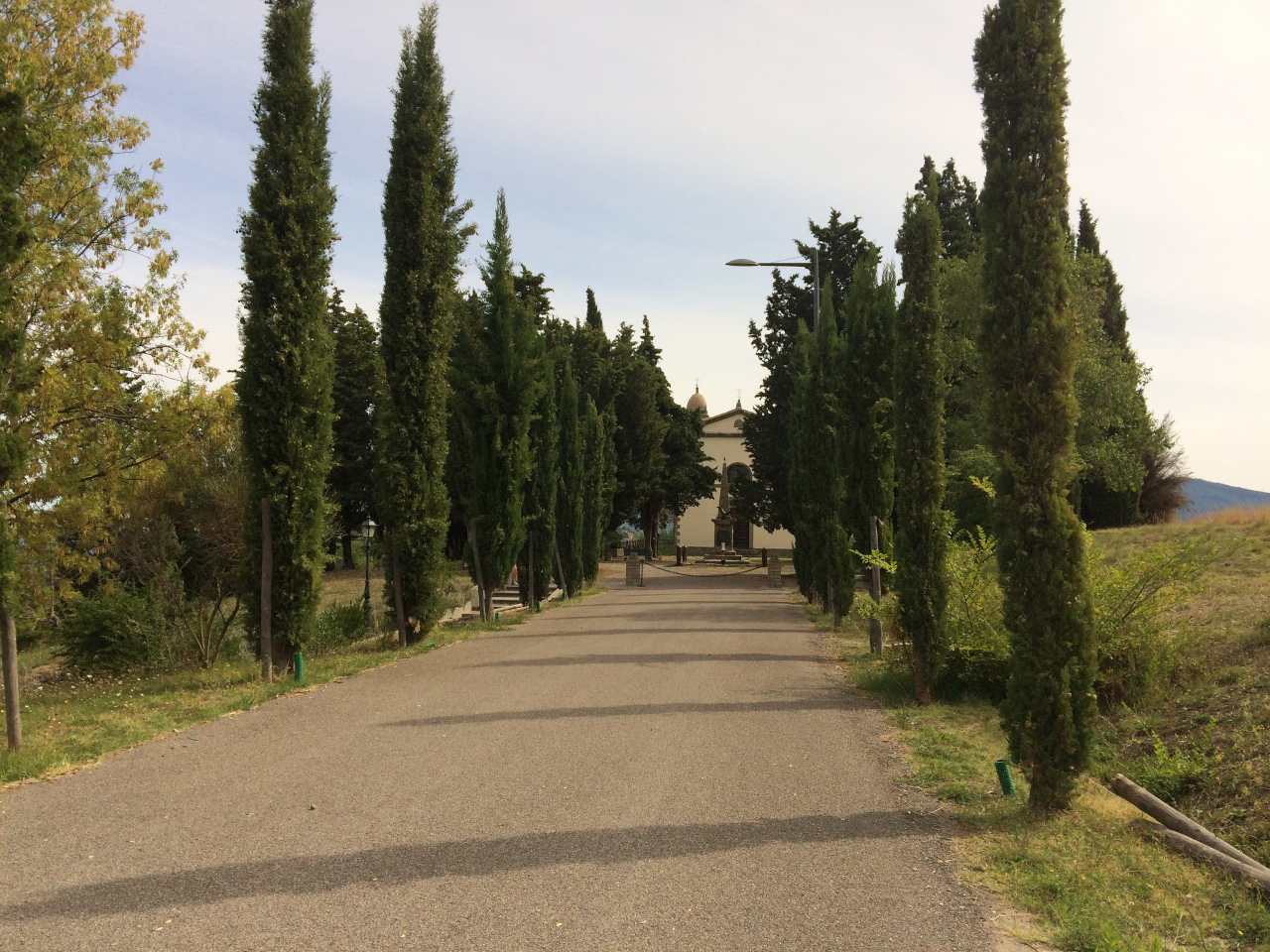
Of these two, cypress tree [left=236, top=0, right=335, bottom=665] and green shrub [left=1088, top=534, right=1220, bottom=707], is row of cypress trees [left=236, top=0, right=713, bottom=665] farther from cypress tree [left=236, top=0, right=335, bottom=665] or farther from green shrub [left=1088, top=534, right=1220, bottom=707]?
green shrub [left=1088, top=534, right=1220, bottom=707]

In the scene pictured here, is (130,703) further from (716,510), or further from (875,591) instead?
(716,510)

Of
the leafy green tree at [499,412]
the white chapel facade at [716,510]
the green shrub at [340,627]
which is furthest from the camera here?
the white chapel facade at [716,510]

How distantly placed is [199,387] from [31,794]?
946 cm

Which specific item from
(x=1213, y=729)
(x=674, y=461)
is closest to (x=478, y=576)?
(x=1213, y=729)

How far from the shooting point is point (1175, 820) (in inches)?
237

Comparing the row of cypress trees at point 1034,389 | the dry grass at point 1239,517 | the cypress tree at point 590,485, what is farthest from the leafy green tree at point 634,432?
the row of cypress trees at point 1034,389

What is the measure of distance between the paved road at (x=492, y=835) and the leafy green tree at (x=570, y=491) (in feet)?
61.7

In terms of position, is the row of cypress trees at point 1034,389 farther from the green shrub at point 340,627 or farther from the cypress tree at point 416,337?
the green shrub at point 340,627

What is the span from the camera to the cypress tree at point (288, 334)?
11578mm

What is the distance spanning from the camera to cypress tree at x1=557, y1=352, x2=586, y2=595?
29.0 m

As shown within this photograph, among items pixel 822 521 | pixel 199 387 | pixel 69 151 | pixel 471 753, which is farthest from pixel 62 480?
pixel 822 521

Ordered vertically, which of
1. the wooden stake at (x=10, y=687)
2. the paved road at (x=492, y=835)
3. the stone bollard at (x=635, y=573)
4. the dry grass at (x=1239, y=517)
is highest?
the dry grass at (x=1239, y=517)

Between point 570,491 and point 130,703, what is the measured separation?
1925 cm

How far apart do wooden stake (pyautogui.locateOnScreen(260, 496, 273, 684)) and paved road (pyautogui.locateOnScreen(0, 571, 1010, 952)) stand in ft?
5.35
